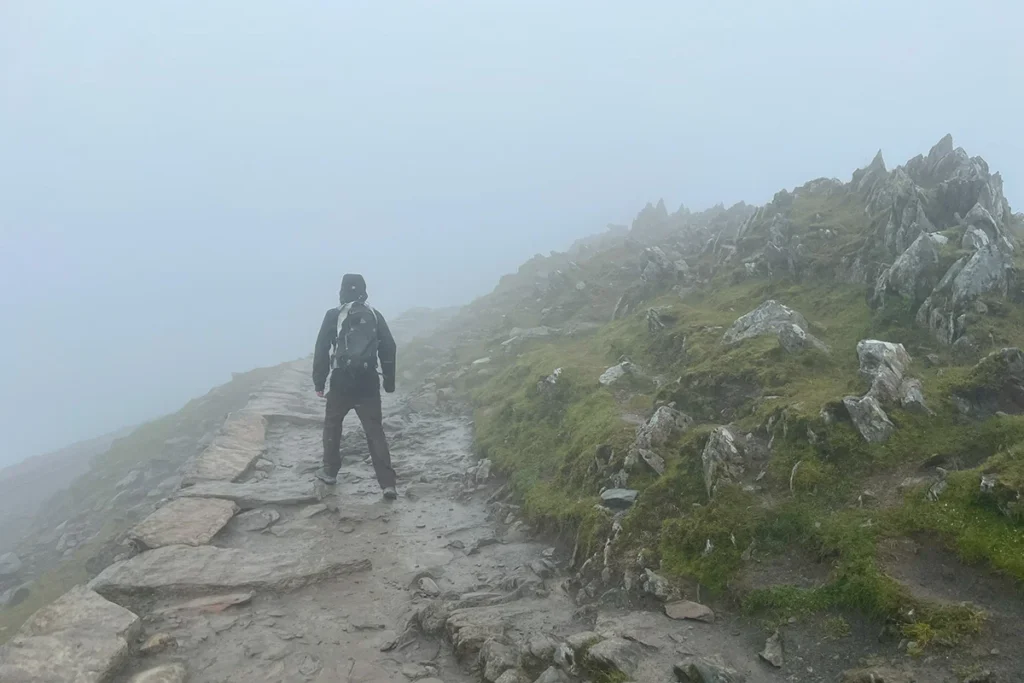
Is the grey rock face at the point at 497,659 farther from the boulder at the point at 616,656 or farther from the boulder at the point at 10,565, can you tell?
the boulder at the point at 10,565

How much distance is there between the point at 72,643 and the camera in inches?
293

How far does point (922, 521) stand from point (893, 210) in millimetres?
12319

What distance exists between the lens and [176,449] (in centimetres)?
3080

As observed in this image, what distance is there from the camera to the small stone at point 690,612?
7.19m

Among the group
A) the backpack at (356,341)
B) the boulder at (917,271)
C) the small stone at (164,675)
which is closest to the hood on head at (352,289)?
the backpack at (356,341)

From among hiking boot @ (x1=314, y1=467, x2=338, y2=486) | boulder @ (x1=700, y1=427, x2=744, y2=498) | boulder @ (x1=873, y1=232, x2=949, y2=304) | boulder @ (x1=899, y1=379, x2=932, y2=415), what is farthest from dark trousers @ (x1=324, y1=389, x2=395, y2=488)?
boulder @ (x1=873, y1=232, x2=949, y2=304)

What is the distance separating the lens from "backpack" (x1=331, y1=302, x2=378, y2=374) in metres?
13.1

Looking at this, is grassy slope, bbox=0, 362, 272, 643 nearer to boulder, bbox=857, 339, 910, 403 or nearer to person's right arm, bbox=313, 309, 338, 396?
person's right arm, bbox=313, 309, 338, 396

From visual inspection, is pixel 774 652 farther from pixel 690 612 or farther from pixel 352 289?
pixel 352 289

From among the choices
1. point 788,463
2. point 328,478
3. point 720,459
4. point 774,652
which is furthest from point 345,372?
point 774,652

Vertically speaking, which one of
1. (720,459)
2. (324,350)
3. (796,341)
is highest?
(324,350)

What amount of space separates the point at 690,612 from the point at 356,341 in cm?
880

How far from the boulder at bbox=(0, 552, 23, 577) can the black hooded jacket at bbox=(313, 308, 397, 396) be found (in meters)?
21.5

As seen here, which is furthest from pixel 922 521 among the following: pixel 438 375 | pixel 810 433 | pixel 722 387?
pixel 438 375
